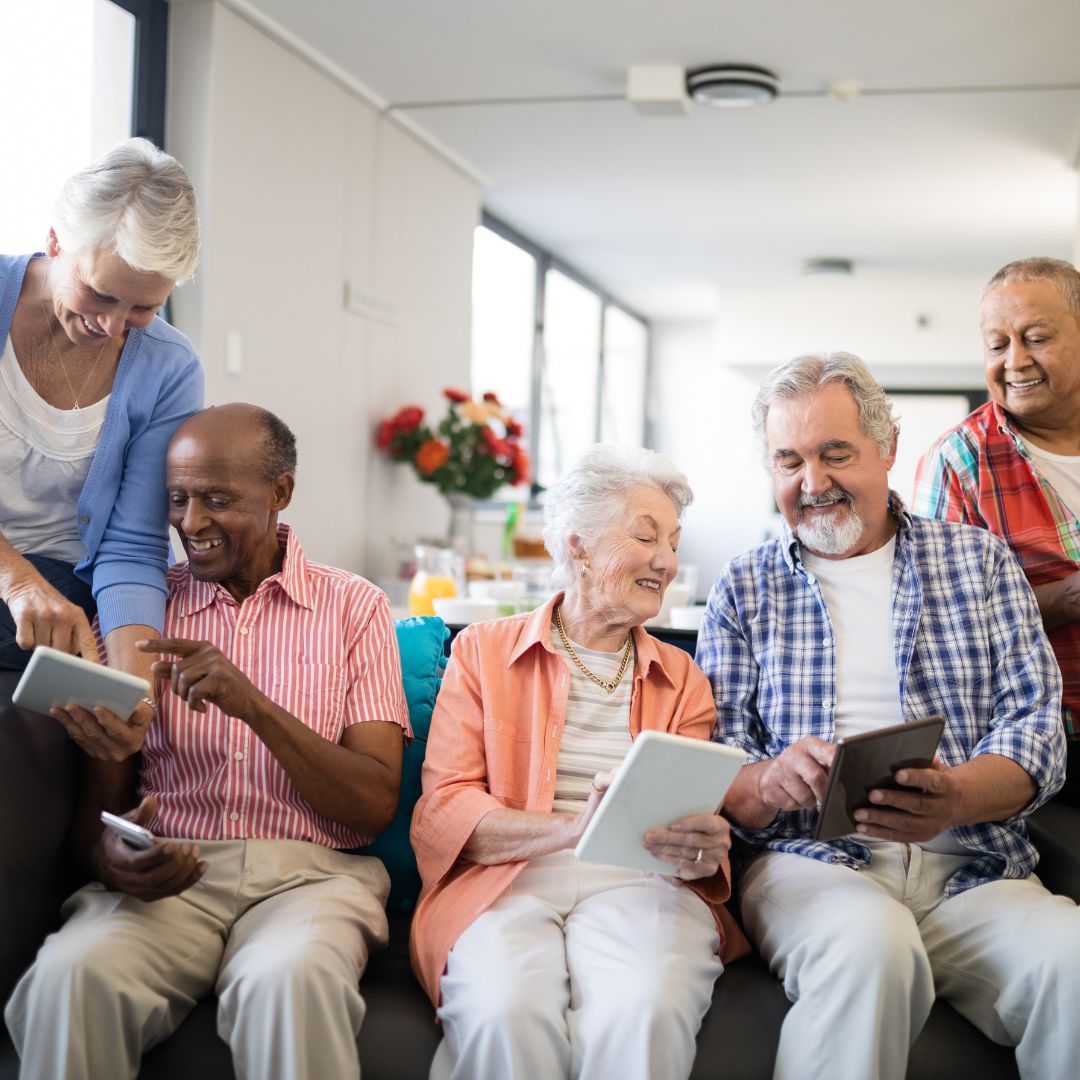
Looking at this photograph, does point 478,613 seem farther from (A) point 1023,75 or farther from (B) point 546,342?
(B) point 546,342

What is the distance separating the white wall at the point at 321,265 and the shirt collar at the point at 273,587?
2.18 metres

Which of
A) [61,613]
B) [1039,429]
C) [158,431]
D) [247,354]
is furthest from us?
[247,354]

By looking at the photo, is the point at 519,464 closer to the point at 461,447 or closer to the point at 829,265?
the point at 461,447

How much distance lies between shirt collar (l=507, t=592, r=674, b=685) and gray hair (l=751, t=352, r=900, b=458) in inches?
17.4

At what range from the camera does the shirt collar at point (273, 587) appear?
1.90 m

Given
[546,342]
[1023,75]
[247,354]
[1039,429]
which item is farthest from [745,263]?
[1039,429]

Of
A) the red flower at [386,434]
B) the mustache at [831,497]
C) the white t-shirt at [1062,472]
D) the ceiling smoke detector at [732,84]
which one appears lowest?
the mustache at [831,497]

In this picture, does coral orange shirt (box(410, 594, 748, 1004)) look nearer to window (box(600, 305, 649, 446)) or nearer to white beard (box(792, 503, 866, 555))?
white beard (box(792, 503, 866, 555))

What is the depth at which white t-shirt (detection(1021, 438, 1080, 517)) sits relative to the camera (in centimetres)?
227

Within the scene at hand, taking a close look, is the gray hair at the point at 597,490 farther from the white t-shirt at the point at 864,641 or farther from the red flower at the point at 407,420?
the red flower at the point at 407,420

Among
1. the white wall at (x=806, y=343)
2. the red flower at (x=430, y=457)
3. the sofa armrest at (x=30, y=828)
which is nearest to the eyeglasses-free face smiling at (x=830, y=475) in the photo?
the sofa armrest at (x=30, y=828)

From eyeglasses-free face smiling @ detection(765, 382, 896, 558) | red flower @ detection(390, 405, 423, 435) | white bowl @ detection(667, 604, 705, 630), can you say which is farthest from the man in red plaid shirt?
red flower @ detection(390, 405, 423, 435)

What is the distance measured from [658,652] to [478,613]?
0.68 meters

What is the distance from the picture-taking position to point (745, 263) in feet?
26.9
